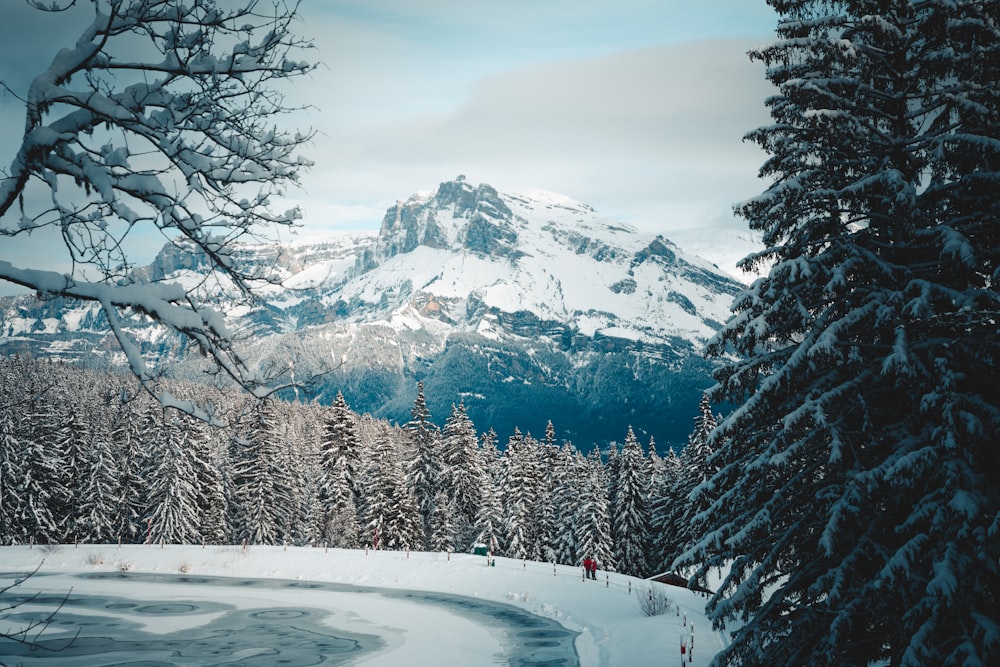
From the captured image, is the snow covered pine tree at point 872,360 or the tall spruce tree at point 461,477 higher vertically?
the snow covered pine tree at point 872,360

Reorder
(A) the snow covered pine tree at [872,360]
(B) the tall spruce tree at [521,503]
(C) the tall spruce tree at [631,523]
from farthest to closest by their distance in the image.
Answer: (B) the tall spruce tree at [521,503] < (C) the tall spruce tree at [631,523] < (A) the snow covered pine tree at [872,360]

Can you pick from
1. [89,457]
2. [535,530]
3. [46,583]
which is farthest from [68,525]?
[535,530]

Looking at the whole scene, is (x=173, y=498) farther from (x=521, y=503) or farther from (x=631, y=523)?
(x=631, y=523)

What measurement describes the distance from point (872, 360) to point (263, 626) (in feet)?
75.2

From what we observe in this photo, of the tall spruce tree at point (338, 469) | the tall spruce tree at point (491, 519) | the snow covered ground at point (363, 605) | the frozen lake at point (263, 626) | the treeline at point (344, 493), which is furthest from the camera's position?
the tall spruce tree at point (338, 469)

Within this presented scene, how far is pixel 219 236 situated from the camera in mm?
4648

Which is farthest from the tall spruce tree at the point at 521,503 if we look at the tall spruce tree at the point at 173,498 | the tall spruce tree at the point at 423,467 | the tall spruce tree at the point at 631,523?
the tall spruce tree at the point at 173,498

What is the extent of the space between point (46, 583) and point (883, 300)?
1466 inches

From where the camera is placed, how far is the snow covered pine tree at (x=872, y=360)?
704 centimetres

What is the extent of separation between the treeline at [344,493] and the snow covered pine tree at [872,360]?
34.3 metres

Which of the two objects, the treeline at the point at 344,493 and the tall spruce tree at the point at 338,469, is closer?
the treeline at the point at 344,493

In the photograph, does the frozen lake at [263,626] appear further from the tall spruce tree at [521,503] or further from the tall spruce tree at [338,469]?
the tall spruce tree at [338,469]

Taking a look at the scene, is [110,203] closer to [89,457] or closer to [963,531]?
[963,531]

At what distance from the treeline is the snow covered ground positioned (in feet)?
27.6
